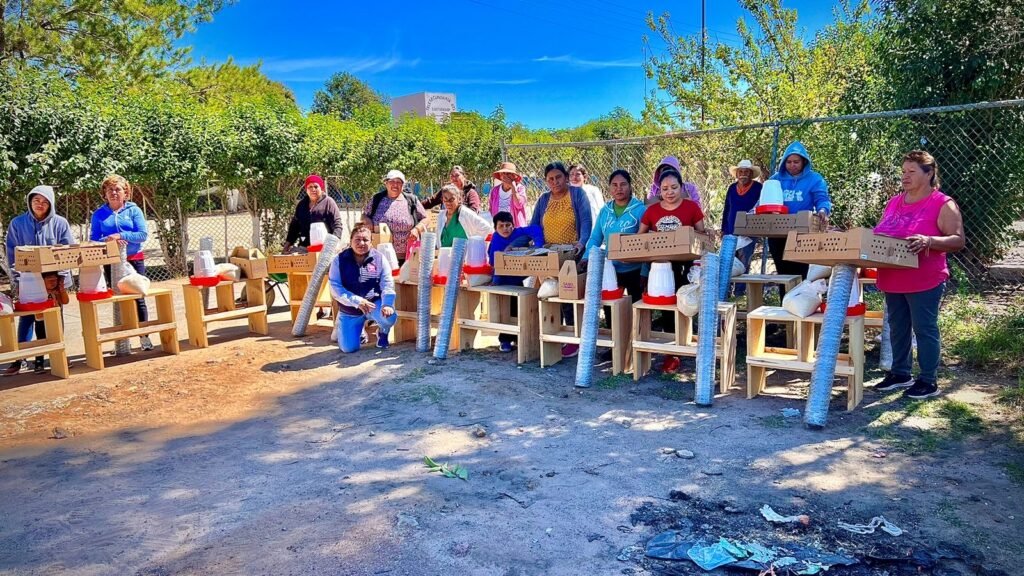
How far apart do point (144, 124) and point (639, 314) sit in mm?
9861

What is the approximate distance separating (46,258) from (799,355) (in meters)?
6.95

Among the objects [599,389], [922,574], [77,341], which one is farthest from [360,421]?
[77,341]

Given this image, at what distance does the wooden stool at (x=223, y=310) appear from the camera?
855 cm

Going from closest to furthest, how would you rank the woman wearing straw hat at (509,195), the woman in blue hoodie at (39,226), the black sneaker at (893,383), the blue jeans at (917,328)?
the blue jeans at (917,328) → the black sneaker at (893,383) → the woman in blue hoodie at (39,226) → the woman wearing straw hat at (509,195)

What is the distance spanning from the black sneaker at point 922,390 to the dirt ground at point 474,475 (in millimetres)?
156

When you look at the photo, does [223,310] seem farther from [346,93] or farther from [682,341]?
[346,93]

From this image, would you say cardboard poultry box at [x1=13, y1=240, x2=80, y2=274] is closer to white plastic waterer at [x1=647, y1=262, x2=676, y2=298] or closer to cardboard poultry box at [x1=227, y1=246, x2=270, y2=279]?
cardboard poultry box at [x1=227, y1=246, x2=270, y2=279]

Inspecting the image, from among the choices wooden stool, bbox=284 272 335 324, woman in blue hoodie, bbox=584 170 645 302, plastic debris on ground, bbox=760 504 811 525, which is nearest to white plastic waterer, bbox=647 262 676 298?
woman in blue hoodie, bbox=584 170 645 302

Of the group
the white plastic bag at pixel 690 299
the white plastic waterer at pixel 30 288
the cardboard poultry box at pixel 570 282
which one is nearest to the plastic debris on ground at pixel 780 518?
the white plastic bag at pixel 690 299

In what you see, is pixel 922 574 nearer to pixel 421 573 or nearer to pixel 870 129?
pixel 421 573

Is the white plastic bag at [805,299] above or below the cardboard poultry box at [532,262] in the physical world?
below

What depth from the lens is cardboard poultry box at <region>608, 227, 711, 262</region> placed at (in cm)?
597

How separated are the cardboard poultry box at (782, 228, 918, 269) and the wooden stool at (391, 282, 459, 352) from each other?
13.6 feet

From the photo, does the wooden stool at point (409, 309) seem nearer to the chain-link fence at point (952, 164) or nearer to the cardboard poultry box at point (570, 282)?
the cardboard poultry box at point (570, 282)
